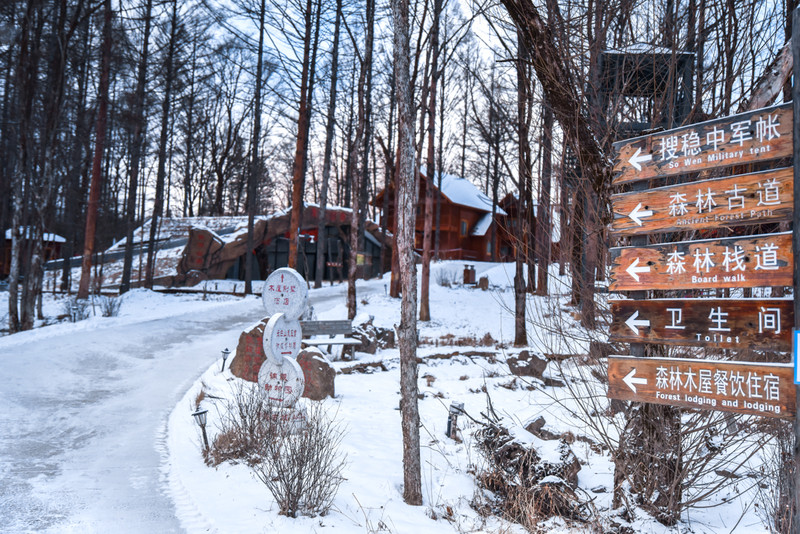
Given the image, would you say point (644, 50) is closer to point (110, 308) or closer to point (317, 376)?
point (317, 376)

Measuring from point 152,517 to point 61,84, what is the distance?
14580 millimetres

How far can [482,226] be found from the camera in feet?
131

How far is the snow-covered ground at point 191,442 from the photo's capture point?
4711mm

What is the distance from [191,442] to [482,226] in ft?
113

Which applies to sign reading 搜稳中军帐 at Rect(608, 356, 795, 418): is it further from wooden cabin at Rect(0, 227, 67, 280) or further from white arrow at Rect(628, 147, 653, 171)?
wooden cabin at Rect(0, 227, 67, 280)

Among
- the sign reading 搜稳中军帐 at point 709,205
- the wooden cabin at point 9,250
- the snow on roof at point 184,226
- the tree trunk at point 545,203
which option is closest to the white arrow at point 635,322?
the sign reading 搜稳中军帐 at point 709,205

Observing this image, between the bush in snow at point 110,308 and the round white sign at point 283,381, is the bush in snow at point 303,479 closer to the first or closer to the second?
the round white sign at point 283,381

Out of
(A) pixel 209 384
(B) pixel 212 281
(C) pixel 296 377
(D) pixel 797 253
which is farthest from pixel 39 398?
(B) pixel 212 281

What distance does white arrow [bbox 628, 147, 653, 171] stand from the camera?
13.2 feet

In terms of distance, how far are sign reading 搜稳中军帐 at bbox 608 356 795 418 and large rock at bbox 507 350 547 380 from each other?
21.8 ft

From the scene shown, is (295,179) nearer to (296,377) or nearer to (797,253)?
(296,377)

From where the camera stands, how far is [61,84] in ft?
50.0

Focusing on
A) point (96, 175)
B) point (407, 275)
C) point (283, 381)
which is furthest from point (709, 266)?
point (96, 175)

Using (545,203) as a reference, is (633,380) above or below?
below
